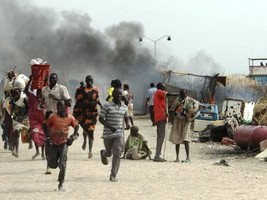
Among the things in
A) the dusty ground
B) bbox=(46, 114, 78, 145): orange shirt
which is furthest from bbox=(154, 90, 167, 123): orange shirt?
bbox=(46, 114, 78, 145): orange shirt

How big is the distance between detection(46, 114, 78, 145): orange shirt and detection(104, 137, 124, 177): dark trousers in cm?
90

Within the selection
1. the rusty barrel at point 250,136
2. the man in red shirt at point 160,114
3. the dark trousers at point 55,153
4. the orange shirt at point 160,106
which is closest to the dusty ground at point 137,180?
the dark trousers at point 55,153

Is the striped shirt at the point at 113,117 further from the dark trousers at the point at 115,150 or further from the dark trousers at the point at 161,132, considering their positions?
the dark trousers at the point at 161,132

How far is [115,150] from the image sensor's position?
8.40m

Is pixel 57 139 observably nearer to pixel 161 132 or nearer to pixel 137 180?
pixel 137 180

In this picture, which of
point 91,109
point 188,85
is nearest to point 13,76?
point 91,109

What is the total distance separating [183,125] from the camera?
37.4 feet

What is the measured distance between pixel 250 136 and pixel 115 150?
6.17m

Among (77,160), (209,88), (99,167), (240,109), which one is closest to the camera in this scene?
(99,167)

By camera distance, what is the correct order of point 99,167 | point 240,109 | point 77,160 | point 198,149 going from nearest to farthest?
point 99,167 → point 77,160 → point 198,149 → point 240,109

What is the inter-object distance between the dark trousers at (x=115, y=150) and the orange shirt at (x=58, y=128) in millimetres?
897

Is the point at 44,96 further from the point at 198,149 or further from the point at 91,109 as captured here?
the point at 198,149

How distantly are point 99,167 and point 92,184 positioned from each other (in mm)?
1977

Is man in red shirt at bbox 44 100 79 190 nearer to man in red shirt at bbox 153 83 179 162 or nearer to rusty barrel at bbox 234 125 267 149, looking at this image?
man in red shirt at bbox 153 83 179 162
